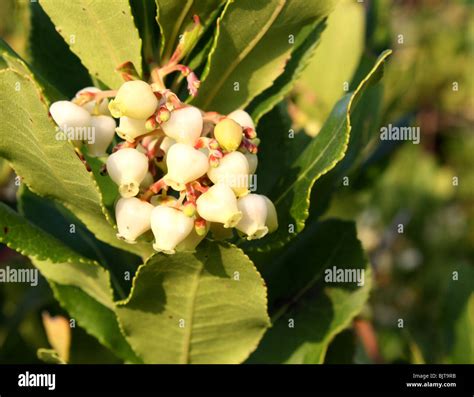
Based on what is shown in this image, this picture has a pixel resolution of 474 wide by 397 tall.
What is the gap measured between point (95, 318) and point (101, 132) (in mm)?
333

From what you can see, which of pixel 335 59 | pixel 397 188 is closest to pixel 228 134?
pixel 335 59

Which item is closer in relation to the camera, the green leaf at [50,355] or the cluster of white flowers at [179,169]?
the cluster of white flowers at [179,169]

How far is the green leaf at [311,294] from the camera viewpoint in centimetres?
113

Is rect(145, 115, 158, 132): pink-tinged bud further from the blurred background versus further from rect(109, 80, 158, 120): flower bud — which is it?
the blurred background

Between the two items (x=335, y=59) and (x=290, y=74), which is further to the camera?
(x=335, y=59)

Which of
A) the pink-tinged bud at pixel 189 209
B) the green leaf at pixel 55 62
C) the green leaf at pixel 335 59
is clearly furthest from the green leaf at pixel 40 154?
the green leaf at pixel 335 59

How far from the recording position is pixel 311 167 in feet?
3.12

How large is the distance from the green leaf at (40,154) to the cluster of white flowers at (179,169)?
3 centimetres

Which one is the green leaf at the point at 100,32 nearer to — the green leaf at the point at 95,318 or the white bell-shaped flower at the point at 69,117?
the white bell-shaped flower at the point at 69,117

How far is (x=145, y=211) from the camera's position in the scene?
2.75 feet

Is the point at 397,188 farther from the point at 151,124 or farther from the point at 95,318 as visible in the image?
the point at 151,124

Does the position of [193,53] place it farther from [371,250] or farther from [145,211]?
[371,250]

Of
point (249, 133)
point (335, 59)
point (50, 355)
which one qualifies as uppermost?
point (335, 59)

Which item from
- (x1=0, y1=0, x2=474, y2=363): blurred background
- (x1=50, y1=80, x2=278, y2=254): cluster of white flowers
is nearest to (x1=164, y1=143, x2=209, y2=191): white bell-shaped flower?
(x1=50, y1=80, x2=278, y2=254): cluster of white flowers
